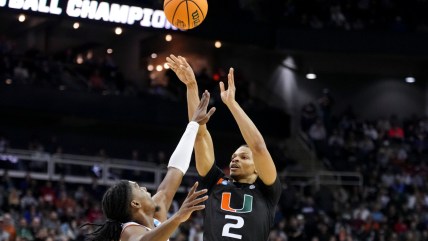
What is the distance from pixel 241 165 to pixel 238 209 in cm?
39

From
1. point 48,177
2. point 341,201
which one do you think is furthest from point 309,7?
point 48,177

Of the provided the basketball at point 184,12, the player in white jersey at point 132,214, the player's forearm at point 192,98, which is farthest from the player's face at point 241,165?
the basketball at point 184,12

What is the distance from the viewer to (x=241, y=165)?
7.96m

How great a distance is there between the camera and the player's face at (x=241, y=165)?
7.94m

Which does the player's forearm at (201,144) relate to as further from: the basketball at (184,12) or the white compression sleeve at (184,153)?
the basketball at (184,12)

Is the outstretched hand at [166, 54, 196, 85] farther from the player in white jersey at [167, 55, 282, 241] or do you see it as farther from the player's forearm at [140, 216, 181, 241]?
the player's forearm at [140, 216, 181, 241]

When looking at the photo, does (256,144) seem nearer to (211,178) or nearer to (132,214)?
(211,178)

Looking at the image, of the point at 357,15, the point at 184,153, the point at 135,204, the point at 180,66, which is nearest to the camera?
the point at 135,204

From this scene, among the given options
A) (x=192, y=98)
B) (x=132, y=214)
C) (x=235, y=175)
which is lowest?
(x=132, y=214)

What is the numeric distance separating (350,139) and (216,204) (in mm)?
22934

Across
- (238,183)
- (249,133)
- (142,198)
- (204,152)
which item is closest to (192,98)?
(204,152)

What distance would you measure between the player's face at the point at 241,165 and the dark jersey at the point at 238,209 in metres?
0.09

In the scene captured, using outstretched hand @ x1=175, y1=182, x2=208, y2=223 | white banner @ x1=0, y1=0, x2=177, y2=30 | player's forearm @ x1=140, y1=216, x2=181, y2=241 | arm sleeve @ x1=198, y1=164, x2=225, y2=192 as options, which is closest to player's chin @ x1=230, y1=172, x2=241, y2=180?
arm sleeve @ x1=198, y1=164, x2=225, y2=192

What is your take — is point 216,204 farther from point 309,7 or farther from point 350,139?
point 309,7
